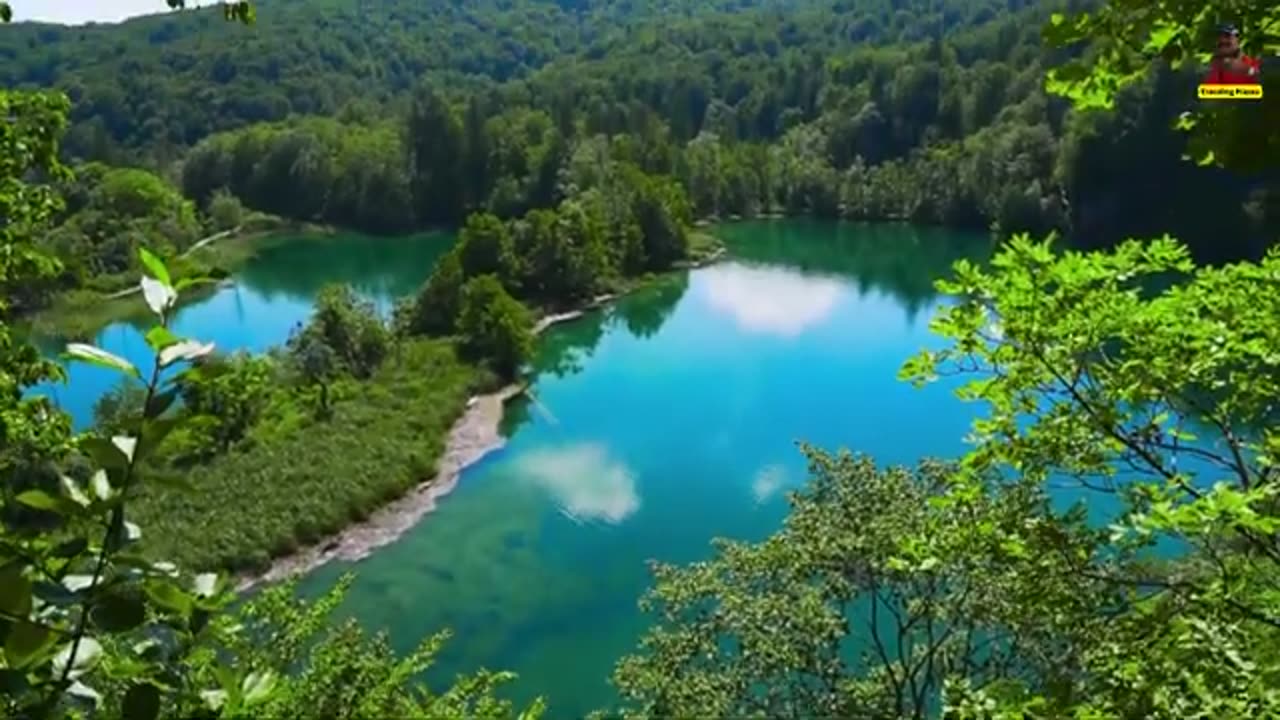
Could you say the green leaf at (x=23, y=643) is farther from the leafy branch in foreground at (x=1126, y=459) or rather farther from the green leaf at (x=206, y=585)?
the leafy branch in foreground at (x=1126, y=459)

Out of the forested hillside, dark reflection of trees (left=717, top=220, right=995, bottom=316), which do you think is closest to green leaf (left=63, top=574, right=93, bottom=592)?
the forested hillside

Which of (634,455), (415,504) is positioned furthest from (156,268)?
(634,455)

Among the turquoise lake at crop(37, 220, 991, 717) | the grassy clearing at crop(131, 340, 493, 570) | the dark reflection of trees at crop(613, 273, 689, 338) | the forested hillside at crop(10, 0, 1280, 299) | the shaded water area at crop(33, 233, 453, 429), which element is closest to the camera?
the turquoise lake at crop(37, 220, 991, 717)

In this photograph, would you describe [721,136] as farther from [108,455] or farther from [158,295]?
[108,455]

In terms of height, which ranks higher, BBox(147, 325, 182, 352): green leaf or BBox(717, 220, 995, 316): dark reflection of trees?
BBox(147, 325, 182, 352): green leaf

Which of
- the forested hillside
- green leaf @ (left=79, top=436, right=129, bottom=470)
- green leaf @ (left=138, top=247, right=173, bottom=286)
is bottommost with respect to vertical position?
the forested hillside

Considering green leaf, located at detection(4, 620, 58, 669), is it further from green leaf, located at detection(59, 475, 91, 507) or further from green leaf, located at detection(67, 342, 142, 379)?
green leaf, located at detection(67, 342, 142, 379)
